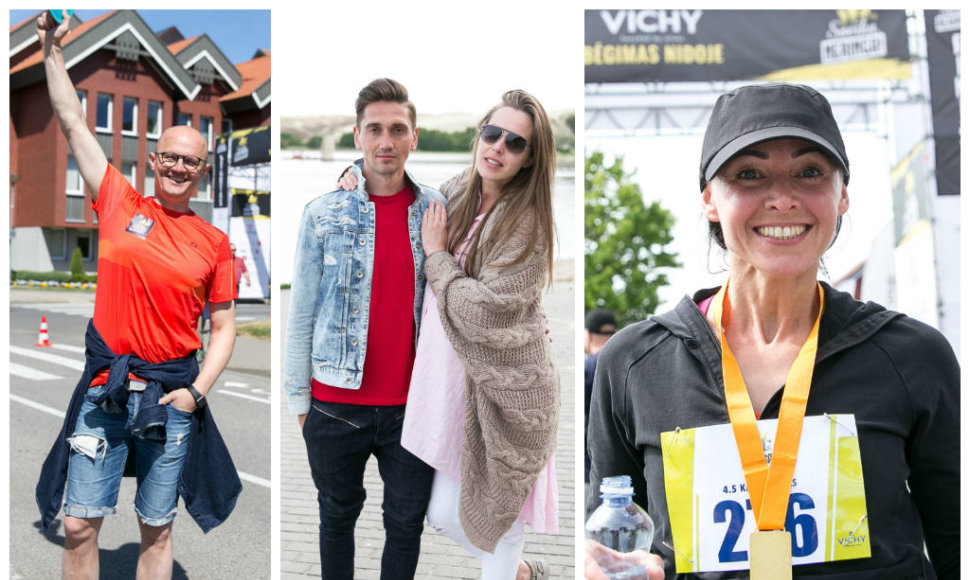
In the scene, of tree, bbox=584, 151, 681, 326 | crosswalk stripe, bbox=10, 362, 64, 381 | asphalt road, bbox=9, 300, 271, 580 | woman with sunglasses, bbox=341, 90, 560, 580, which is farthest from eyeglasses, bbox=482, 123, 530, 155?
tree, bbox=584, 151, 681, 326

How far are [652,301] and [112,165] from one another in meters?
9.91

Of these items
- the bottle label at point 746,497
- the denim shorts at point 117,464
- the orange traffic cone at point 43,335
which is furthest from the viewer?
the orange traffic cone at point 43,335

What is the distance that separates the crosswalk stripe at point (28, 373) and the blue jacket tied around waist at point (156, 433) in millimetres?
915

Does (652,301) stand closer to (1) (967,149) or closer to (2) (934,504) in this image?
(1) (967,149)

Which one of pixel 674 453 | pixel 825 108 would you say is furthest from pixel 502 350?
pixel 825 108

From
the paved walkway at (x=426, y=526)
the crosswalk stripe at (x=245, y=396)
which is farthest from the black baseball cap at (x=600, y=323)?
the crosswalk stripe at (x=245, y=396)

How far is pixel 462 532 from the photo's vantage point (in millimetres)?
2588

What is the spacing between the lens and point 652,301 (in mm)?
11852

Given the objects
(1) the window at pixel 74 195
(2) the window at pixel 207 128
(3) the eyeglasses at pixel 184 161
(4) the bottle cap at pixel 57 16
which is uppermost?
(4) the bottle cap at pixel 57 16

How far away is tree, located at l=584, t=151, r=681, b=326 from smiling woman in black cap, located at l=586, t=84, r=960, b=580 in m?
8.83

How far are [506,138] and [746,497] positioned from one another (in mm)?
1244

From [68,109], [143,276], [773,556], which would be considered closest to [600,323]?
[773,556]

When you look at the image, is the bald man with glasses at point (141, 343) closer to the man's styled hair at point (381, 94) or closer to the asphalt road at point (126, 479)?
the asphalt road at point (126, 479)

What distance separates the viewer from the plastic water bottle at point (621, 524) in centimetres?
217
